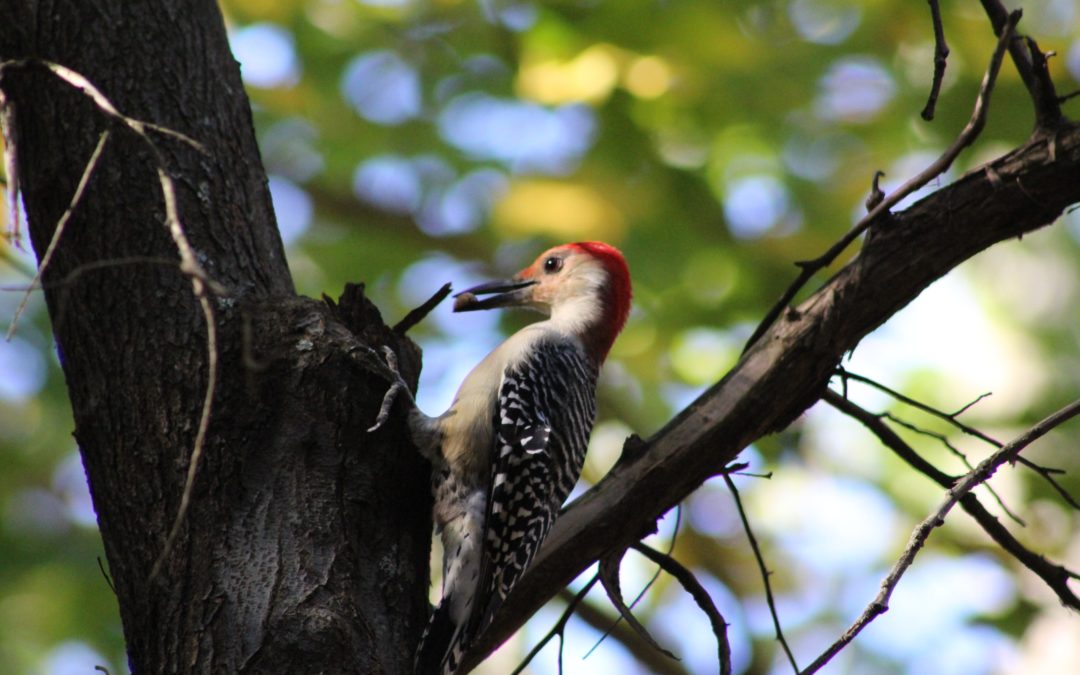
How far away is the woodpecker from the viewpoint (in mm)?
3533

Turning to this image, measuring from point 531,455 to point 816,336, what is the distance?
145 cm

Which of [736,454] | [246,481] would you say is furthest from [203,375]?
[736,454]

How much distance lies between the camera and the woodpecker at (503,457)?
3.53 metres

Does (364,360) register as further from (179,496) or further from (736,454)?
(736,454)

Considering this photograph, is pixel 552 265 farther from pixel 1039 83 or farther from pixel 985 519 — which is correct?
pixel 1039 83

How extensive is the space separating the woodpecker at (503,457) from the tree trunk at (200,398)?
315 mm

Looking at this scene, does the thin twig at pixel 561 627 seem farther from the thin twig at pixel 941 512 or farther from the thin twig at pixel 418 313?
the thin twig at pixel 418 313

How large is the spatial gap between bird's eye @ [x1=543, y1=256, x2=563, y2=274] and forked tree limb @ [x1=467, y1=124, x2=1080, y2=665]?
8.94 ft

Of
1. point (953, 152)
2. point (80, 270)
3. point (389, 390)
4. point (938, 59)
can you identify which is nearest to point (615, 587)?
point (389, 390)

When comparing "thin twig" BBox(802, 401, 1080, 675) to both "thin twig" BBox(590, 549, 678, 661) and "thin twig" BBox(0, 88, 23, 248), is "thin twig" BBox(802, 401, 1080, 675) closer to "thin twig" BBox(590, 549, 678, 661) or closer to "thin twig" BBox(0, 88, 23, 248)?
"thin twig" BBox(590, 549, 678, 661)

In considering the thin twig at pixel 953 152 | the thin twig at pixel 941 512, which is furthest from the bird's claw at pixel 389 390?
the thin twig at pixel 941 512

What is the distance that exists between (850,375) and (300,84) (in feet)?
15.5

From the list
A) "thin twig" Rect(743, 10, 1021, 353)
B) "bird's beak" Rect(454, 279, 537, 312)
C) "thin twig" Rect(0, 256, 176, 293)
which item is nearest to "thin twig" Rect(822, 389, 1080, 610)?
"thin twig" Rect(743, 10, 1021, 353)

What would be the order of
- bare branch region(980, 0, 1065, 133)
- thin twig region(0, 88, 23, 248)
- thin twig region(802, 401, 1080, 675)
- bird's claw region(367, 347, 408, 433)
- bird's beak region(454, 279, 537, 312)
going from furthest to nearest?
bird's beak region(454, 279, 537, 312) < bird's claw region(367, 347, 408, 433) < bare branch region(980, 0, 1065, 133) < thin twig region(802, 401, 1080, 675) < thin twig region(0, 88, 23, 248)
